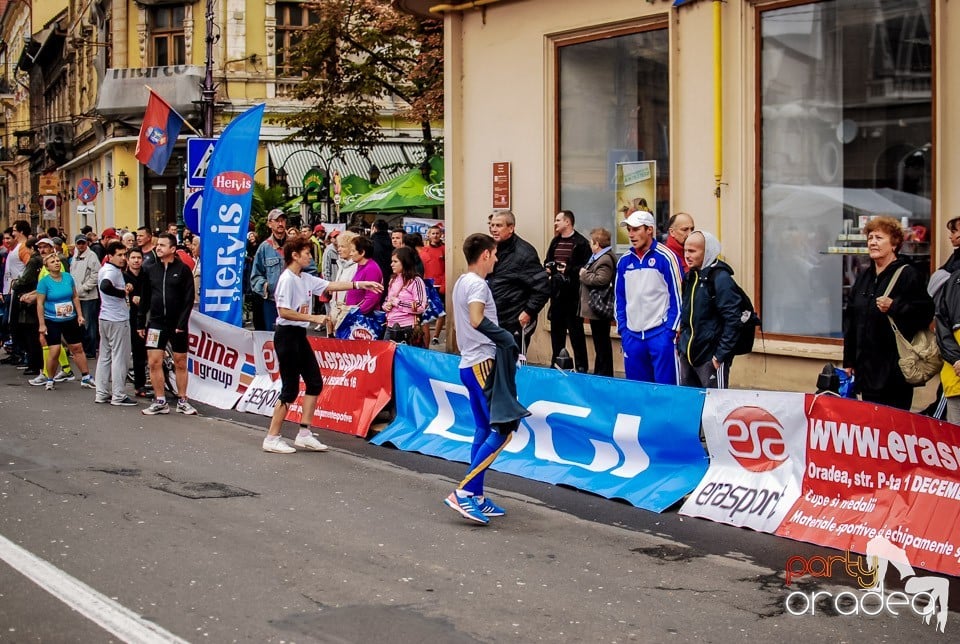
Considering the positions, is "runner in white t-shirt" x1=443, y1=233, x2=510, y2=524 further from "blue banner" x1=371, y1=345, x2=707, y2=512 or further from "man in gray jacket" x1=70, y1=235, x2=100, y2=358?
"man in gray jacket" x1=70, y1=235, x2=100, y2=358

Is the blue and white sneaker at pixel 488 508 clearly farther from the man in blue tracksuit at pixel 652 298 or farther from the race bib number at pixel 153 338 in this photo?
the race bib number at pixel 153 338

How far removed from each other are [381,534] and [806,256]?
6873 millimetres

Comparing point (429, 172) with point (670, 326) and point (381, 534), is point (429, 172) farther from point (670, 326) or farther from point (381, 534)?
point (381, 534)

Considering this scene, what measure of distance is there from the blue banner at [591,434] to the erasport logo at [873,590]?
5.37 ft

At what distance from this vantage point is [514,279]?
11.5m

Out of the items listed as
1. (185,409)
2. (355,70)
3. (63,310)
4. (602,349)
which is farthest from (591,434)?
(355,70)

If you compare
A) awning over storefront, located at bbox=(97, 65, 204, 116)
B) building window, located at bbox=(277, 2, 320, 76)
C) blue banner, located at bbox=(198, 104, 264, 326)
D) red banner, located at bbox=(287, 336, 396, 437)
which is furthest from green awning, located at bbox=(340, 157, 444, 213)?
building window, located at bbox=(277, 2, 320, 76)

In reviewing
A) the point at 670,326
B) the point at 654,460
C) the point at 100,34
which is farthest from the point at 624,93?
the point at 100,34

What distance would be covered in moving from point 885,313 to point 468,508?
10.3 feet

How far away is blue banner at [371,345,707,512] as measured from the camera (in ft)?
28.7

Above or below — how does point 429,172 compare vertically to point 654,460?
above

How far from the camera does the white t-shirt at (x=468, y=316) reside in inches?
319

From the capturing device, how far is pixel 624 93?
587 inches

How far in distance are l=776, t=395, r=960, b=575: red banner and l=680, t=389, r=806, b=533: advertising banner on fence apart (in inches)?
4.7
